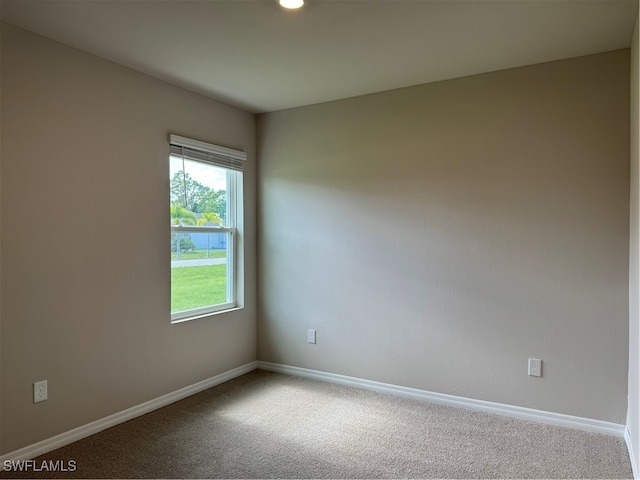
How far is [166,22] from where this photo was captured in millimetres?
2352

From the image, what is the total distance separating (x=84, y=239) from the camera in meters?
2.73

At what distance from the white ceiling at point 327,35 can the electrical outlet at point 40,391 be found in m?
1.96

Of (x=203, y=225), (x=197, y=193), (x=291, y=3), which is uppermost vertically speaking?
(x=291, y=3)

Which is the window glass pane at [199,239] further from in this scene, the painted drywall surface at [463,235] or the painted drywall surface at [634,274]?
the painted drywall surface at [634,274]

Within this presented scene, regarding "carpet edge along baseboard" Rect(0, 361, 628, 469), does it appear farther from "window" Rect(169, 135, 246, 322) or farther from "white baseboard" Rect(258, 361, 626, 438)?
"window" Rect(169, 135, 246, 322)

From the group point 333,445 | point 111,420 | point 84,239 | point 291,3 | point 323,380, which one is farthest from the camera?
point 323,380

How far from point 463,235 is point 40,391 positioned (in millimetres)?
2838

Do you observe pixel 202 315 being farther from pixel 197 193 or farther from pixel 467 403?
pixel 467 403

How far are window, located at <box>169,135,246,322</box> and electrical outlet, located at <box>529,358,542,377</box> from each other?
243cm

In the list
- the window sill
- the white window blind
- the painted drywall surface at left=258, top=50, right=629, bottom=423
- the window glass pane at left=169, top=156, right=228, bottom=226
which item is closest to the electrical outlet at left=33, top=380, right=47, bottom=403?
the window sill

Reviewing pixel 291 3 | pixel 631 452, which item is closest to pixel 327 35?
pixel 291 3

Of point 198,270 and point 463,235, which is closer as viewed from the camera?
point 463,235

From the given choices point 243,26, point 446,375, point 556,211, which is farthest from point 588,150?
point 243,26

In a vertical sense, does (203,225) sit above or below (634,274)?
above
